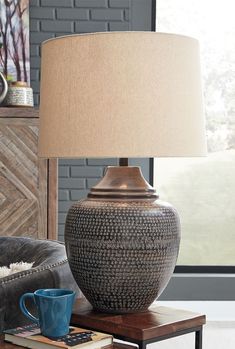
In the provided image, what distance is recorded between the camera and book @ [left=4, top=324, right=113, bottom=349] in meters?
1.48

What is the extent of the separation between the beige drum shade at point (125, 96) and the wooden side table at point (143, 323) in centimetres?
42

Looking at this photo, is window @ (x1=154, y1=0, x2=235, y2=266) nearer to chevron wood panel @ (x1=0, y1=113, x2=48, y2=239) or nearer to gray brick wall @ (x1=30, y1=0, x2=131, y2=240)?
gray brick wall @ (x1=30, y1=0, x2=131, y2=240)

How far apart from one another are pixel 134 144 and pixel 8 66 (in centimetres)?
261

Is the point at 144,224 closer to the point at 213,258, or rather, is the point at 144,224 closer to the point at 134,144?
the point at 134,144

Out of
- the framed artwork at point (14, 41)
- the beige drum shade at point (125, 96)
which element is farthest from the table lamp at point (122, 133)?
the framed artwork at point (14, 41)

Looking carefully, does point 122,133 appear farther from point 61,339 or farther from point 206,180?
point 206,180

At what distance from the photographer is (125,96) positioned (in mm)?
1593

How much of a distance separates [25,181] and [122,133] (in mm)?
2077

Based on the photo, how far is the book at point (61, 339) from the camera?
1479 mm

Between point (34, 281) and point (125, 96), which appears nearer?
point (125, 96)

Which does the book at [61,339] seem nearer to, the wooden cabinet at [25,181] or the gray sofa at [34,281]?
the gray sofa at [34,281]

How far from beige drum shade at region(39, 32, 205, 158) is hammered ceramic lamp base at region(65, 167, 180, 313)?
6.0 inches

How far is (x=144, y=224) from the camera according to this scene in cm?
165

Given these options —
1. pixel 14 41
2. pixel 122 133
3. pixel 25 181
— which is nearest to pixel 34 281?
pixel 122 133
